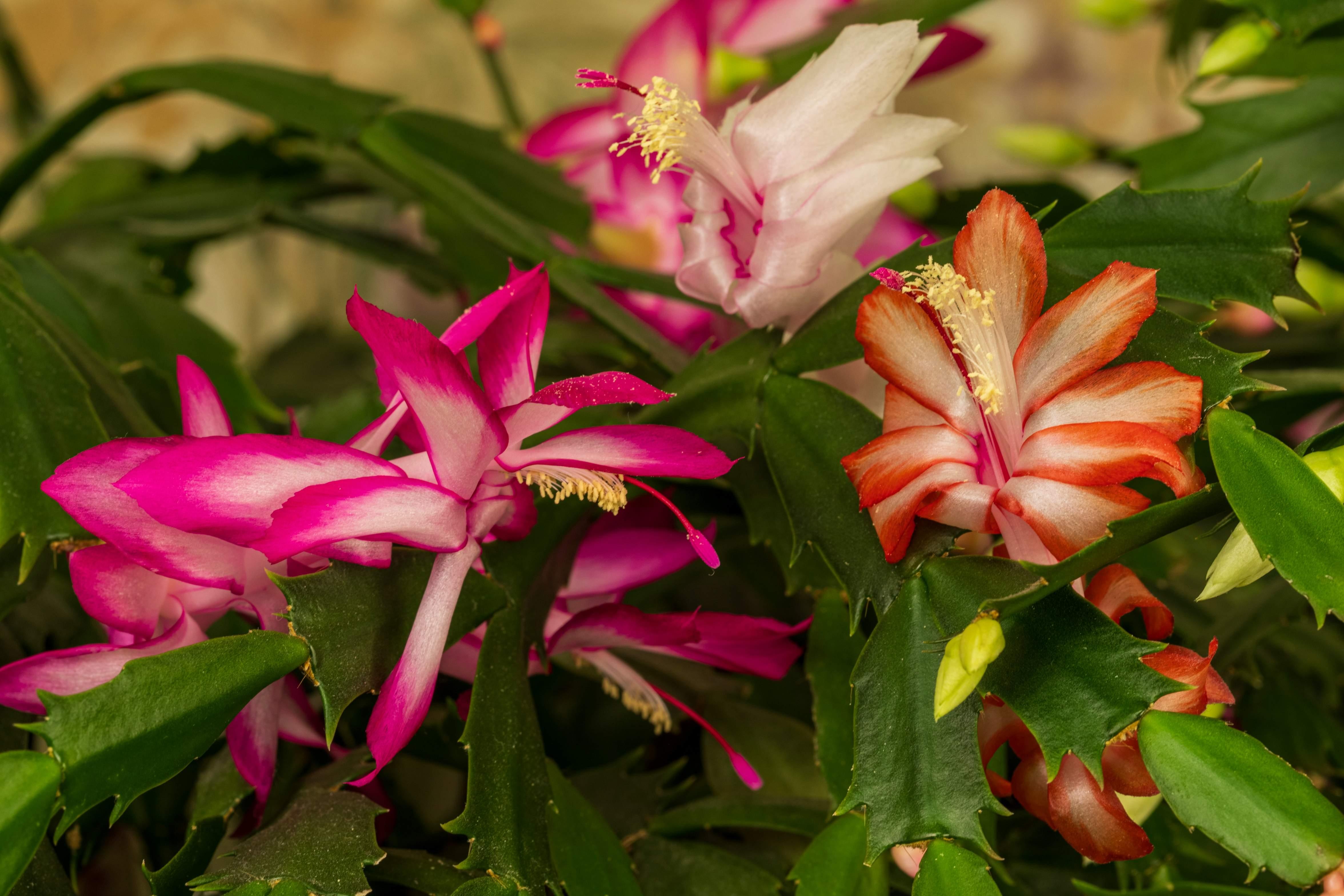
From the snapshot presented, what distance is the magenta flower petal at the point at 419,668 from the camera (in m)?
0.36

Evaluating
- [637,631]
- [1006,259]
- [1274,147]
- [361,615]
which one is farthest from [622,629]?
[1274,147]

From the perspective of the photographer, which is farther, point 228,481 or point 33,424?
point 33,424

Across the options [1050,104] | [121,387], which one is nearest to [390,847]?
[121,387]

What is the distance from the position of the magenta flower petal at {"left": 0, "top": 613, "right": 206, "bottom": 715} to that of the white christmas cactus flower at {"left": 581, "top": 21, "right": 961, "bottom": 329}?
0.28 metres

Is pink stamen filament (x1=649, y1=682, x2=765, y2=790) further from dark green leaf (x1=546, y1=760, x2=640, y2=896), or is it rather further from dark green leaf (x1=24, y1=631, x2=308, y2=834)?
dark green leaf (x1=24, y1=631, x2=308, y2=834)

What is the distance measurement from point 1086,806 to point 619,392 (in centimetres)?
22

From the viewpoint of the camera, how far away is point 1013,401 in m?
0.38

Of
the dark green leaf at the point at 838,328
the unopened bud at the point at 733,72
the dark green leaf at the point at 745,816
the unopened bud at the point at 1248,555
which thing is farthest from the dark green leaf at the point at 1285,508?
the unopened bud at the point at 733,72

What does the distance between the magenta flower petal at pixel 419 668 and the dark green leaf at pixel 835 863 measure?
0.53 feet

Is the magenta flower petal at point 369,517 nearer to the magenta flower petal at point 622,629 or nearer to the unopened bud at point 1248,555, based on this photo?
the magenta flower petal at point 622,629

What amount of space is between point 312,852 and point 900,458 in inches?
10.2

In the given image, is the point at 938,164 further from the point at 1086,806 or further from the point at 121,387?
the point at 121,387

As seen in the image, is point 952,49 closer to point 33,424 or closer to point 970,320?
point 970,320

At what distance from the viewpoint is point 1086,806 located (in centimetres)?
35
